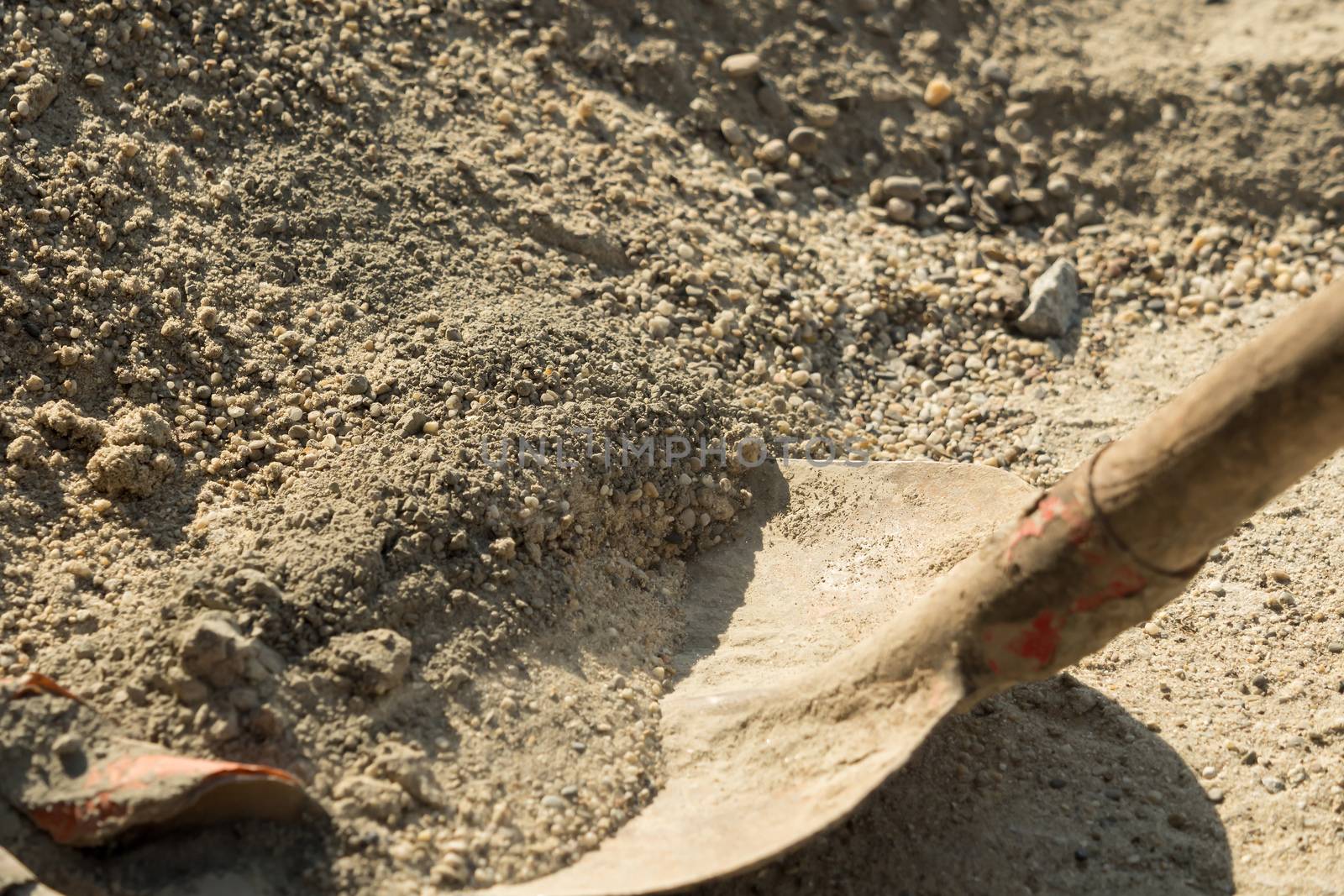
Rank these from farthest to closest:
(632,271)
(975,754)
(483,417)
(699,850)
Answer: (632,271), (483,417), (975,754), (699,850)

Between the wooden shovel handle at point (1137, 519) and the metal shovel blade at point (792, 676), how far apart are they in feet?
0.34

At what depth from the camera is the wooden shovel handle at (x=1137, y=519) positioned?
6.63 feet

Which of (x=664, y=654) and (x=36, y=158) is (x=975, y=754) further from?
(x=36, y=158)

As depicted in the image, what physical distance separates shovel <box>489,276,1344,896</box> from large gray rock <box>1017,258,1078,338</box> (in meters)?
1.04

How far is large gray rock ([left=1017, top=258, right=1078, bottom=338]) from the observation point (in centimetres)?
401

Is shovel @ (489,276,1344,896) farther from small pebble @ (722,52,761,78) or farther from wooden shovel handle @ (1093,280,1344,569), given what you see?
small pebble @ (722,52,761,78)

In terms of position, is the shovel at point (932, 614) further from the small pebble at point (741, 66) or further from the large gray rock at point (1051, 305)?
the small pebble at point (741, 66)

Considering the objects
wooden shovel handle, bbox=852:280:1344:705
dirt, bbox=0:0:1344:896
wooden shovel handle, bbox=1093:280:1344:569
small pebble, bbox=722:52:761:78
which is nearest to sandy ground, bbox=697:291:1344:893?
dirt, bbox=0:0:1344:896

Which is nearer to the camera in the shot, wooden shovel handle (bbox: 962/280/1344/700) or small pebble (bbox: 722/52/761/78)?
wooden shovel handle (bbox: 962/280/1344/700)

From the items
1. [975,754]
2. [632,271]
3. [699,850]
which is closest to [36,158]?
[632,271]

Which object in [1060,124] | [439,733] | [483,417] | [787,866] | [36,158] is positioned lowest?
[787,866]

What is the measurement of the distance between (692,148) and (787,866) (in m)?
2.45

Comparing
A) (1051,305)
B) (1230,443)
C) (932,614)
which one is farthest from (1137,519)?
(1051,305)

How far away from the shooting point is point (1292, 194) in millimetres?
4527
